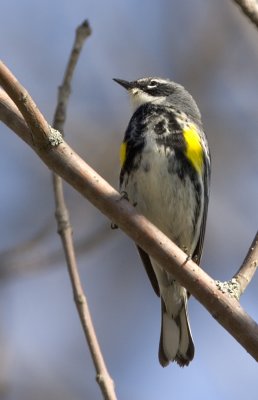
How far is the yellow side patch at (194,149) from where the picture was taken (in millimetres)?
3812

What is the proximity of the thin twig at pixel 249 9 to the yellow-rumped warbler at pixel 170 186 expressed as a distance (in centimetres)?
133

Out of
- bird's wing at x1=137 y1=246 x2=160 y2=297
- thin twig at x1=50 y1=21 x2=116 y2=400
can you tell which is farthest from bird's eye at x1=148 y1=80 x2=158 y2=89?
thin twig at x1=50 y1=21 x2=116 y2=400

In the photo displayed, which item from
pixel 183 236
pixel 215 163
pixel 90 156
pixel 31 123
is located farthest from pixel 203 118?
pixel 31 123

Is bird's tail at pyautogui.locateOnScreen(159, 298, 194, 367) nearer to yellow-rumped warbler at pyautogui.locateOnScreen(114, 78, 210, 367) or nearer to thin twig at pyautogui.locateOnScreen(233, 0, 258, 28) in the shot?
yellow-rumped warbler at pyautogui.locateOnScreen(114, 78, 210, 367)

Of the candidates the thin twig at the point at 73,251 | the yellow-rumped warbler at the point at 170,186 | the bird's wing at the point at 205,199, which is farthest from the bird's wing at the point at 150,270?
the thin twig at the point at 73,251

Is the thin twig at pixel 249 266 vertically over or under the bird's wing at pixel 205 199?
under

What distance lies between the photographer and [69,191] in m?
5.30

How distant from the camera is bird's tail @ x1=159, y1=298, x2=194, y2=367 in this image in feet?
11.9

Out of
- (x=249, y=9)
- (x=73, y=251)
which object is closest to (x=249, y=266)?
(x=73, y=251)

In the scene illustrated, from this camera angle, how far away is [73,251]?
2.59m

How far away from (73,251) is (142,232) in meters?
0.30

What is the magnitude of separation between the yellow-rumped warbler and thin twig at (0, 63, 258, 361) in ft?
4.16

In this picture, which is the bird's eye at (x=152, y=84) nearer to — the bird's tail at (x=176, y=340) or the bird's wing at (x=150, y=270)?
the bird's wing at (x=150, y=270)

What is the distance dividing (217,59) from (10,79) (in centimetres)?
385
